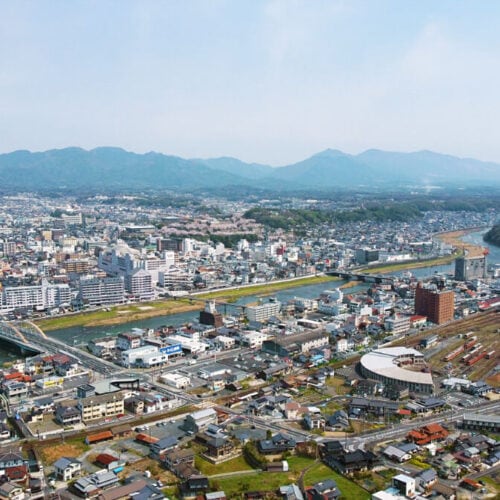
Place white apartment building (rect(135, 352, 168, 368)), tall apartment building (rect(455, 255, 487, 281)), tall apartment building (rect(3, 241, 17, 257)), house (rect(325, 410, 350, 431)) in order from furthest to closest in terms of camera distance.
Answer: tall apartment building (rect(3, 241, 17, 257))
tall apartment building (rect(455, 255, 487, 281))
white apartment building (rect(135, 352, 168, 368))
house (rect(325, 410, 350, 431))

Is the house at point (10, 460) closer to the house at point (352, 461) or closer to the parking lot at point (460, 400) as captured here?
the house at point (352, 461)

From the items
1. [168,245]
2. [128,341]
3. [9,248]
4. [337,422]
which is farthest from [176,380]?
[9,248]

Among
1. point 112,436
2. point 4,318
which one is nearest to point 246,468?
point 112,436

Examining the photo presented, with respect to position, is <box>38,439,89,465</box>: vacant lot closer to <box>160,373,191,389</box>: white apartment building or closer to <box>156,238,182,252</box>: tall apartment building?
<box>160,373,191,389</box>: white apartment building

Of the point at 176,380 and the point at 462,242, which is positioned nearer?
the point at 176,380

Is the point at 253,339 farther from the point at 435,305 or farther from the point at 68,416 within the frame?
the point at 68,416

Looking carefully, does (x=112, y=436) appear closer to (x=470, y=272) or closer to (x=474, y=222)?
(x=470, y=272)

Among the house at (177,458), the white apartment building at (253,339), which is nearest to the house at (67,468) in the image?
the house at (177,458)

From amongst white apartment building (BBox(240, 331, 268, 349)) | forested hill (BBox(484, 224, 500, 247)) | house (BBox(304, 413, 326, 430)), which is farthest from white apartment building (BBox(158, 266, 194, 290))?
forested hill (BBox(484, 224, 500, 247))
